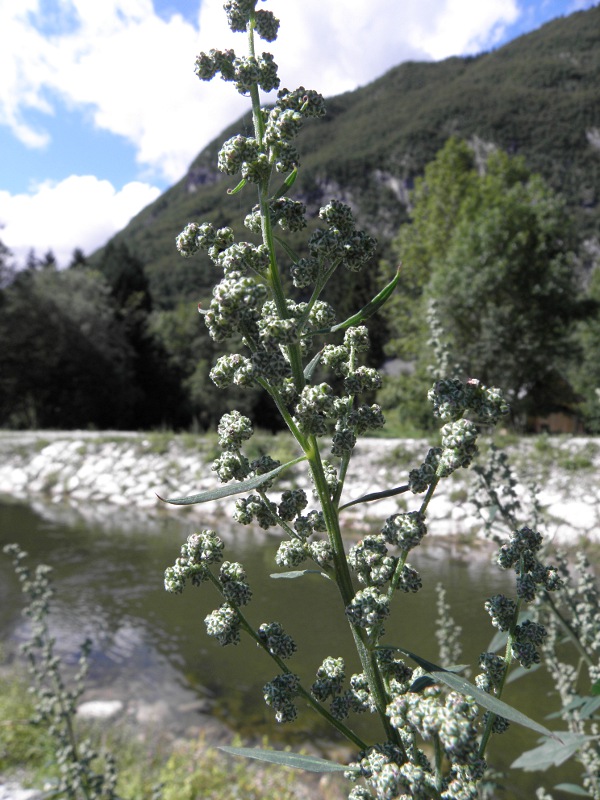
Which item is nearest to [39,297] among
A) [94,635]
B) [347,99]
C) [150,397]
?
[150,397]

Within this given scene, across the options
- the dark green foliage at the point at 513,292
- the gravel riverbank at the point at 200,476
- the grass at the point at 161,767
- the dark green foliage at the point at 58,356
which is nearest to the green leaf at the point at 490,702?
the grass at the point at 161,767

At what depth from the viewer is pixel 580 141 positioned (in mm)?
90812

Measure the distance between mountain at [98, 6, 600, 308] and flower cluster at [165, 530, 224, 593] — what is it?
164 ft

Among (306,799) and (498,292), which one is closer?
(306,799)

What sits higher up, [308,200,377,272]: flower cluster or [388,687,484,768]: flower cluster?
[308,200,377,272]: flower cluster

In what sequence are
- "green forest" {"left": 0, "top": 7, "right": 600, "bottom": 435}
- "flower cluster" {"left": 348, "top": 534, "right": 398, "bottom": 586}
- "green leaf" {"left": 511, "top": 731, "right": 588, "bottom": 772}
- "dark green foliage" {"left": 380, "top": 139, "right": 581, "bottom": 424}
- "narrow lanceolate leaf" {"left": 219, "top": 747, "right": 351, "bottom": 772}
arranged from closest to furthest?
1. "narrow lanceolate leaf" {"left": 219, "top": 747, "right": 351, "bottom": 772}
2. "flower cluster" {"left": 348, "top": 534, "right": 398, "bottom": 586}
3. "green leaf" {"left": 511, "top": 731, "right": 588, "bottom": 772}
4. "dark green foliage" {"left": 380, "top": 139, "right": 581, "bottom": 424}
5. "green forest" {"left": 0, "top": 7, "right": 600, "bottom": 435}

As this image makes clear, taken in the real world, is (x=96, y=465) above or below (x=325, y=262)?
below

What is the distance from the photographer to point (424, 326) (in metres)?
17.8

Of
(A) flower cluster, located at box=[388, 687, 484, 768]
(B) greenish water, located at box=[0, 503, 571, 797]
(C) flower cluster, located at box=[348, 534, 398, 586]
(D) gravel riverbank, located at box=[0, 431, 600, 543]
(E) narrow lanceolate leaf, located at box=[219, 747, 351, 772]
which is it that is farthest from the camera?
(D) gravel riverbank, located at box=[0, 431, 600, 543]

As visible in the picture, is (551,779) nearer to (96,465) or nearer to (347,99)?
(96,465)

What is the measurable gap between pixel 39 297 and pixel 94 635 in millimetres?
19018

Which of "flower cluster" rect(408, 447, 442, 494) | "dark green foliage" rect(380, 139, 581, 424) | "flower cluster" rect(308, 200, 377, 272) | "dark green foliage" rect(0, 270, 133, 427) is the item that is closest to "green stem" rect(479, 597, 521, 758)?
"flower cluster" rect(408, 447, 442, 494)

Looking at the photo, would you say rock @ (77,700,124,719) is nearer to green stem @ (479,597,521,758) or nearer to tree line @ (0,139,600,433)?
green stem @ (479,597,521,758)

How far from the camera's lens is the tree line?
16625mm
